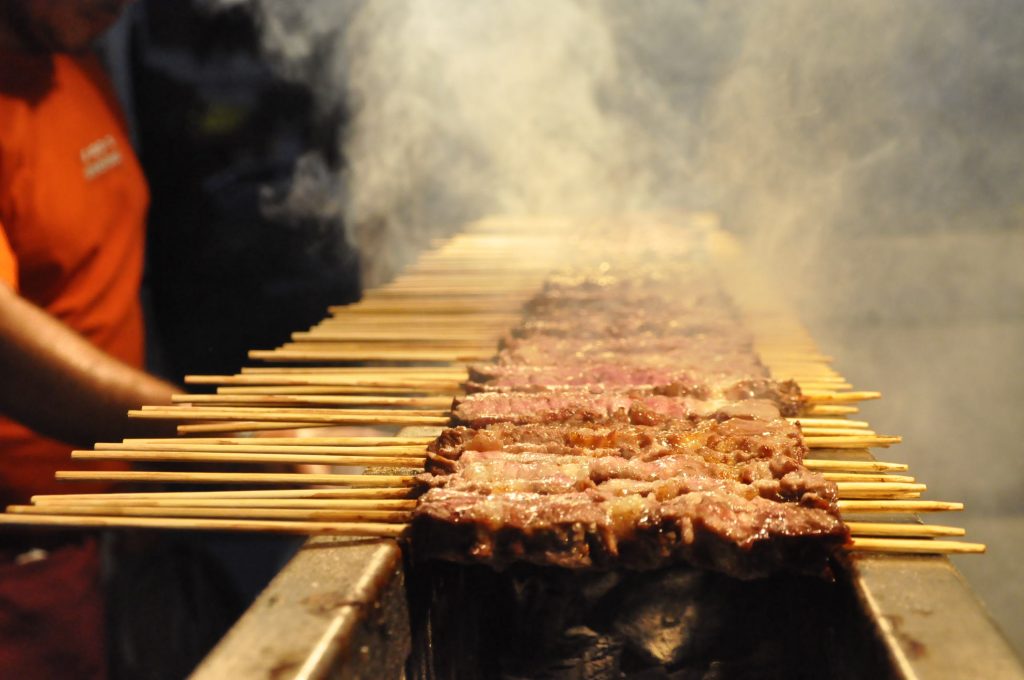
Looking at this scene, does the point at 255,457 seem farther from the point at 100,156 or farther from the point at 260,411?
the point at 100,156

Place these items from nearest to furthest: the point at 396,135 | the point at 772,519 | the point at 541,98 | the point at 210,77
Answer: the point at 772,519 < the point at 210,77 < the point at 396,135 < the point at 541,98

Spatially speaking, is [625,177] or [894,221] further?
[625,177]

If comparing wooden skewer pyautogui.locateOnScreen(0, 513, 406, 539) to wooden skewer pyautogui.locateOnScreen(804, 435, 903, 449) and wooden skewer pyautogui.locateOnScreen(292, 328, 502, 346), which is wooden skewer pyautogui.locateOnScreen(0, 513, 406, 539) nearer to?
wooden skewer pyautogui.locateOnScreen(804, 435, 903, 449)

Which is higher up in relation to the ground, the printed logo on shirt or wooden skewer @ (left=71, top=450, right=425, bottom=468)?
the printed logo on shirt

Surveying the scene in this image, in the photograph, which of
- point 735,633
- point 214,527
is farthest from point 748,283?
point 214,527

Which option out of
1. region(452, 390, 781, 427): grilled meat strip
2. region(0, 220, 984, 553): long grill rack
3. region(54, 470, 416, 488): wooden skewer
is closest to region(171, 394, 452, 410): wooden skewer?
region(0, 220, 984, 553): long grill rack

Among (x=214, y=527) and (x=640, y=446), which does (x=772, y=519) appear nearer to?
(x=640, y=446)

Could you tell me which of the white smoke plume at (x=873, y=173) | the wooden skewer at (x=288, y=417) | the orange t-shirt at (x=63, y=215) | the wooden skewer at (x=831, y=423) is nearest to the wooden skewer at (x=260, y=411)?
the wooden skewer at (x=288, y=417)
